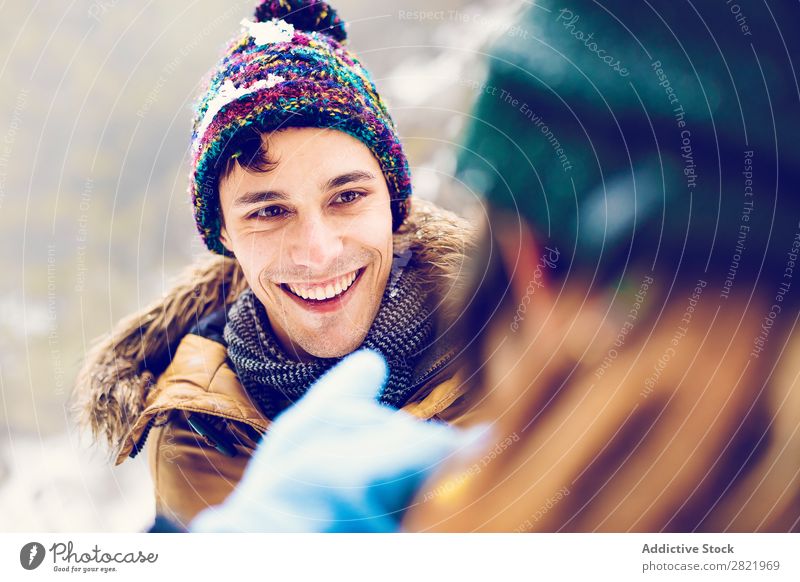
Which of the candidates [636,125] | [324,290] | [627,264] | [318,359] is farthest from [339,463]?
[636,125]

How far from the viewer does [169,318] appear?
1117mm

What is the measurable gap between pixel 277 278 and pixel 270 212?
0.36ft

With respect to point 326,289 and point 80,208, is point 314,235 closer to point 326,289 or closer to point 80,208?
point 326,289

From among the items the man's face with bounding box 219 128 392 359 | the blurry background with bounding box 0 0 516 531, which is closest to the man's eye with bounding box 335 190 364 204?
the man's face with bounding box 219 128 392 359

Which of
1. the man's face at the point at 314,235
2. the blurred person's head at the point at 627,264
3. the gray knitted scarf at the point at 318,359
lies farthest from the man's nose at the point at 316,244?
the blurred person's head at the point at 627,264

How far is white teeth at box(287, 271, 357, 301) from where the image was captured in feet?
3.32

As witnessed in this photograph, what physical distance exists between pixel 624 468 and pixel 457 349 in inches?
14.8

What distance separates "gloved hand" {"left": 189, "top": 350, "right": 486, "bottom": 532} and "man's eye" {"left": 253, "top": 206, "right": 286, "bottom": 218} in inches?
10.6

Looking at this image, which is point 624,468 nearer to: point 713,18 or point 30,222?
point 713,18

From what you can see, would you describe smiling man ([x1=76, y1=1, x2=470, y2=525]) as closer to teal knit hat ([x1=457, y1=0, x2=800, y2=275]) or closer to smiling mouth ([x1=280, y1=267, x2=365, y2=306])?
smiling mouth ([x1=280, y1=267, x2=365, y2=306])

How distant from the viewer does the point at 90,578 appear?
1.09 meters

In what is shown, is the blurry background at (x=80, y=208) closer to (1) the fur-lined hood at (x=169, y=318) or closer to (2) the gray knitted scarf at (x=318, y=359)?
(1) the fur-lined hood at (x=169, y=318)

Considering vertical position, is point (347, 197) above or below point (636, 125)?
below

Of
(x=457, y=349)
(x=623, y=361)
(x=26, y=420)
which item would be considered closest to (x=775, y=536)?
(x=623, y=361)
